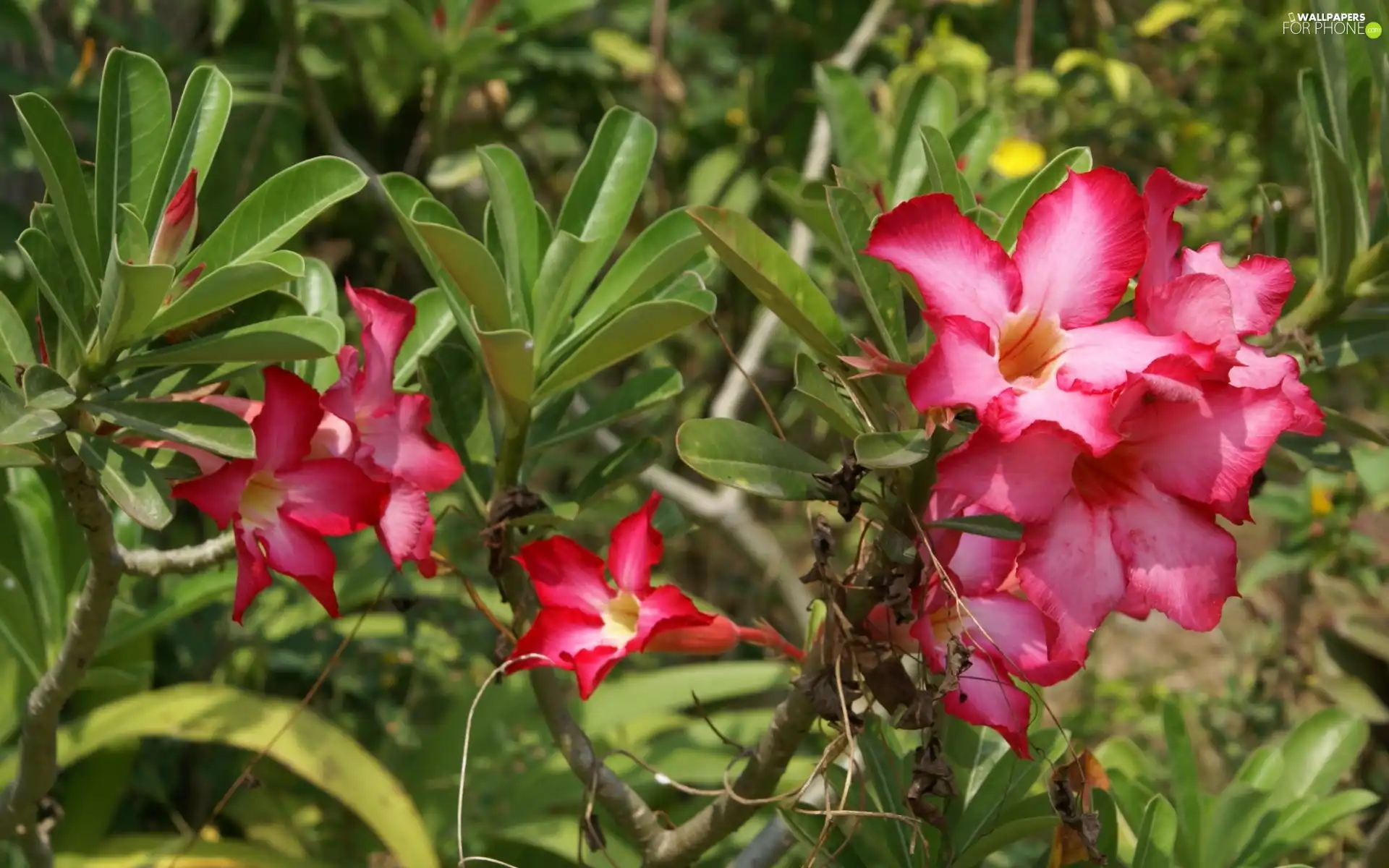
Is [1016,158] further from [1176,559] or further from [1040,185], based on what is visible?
[1176,559]

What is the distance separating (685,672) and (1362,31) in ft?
4.21

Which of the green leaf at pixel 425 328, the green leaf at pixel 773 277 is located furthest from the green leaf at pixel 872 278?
the green leaf at pixel 425 328

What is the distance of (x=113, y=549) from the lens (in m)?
0.75

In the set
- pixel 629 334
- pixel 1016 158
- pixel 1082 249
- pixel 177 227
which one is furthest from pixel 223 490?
pixel 1016 158

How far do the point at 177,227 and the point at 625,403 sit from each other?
1.01 ft

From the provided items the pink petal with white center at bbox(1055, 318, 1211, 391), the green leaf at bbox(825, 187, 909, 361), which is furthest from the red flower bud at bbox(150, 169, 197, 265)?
the pink petal with white center at bbox(1055, 318, 1211, 391)

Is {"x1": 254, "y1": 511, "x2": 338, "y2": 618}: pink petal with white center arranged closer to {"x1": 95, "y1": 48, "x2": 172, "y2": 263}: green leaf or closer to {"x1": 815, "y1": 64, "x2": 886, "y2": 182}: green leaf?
{"x1": 95, "y1": 48, "x2": 172, "y2": 263}: green leaf

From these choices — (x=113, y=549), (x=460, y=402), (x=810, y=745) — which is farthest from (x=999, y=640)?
(x=810, y=745)

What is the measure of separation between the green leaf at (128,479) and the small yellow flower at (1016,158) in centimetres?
137

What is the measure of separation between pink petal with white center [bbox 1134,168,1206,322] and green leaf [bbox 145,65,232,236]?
0.55m

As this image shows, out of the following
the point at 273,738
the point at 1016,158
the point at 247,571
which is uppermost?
the point at 247,571

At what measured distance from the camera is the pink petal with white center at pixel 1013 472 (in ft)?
1.74

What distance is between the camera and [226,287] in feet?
2.02

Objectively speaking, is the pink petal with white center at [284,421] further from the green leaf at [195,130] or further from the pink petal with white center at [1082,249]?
the pink petal with white center at [1082,249]
